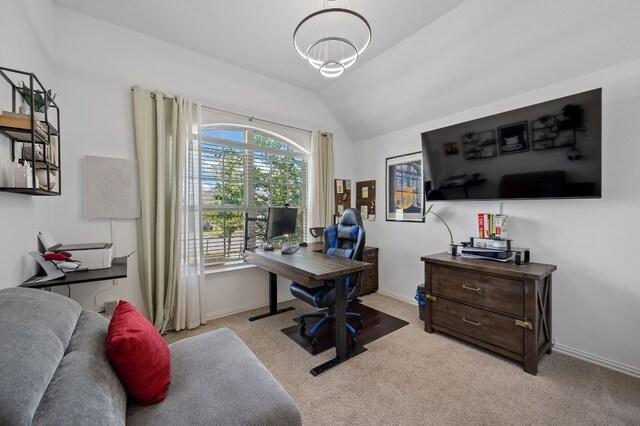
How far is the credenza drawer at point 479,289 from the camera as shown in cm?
218

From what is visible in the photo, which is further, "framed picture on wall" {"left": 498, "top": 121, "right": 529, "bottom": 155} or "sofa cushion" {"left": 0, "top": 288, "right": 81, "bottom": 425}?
"framed picture on wall" {"left": 498, "top": 121, "right": 529, "bottom": 155}

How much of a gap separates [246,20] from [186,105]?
1.07 meters

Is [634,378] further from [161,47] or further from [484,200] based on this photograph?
[161,47]

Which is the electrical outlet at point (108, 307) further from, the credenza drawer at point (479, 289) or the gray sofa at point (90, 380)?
the credenza drawer at point (479, 289)

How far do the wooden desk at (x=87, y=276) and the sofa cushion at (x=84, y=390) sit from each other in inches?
31.0

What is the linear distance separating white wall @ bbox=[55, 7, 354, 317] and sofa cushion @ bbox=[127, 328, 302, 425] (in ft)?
5.77

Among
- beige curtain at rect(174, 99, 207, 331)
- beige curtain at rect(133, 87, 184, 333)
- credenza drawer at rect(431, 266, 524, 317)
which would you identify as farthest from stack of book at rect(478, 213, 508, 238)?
beige curtain at rect(133, 87, 184, 333)

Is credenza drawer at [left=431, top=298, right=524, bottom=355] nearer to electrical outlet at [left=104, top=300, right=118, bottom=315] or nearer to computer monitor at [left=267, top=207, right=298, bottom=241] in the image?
computer monitor at [left=267, top=207, right=298, bottom=241]

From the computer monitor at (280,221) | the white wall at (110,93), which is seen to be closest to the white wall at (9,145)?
the white wall at (110,93)

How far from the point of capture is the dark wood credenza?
2102 millimetres

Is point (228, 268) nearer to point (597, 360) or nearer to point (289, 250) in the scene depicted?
point (289, 250)

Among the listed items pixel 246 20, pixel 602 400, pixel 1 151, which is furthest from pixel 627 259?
pixel 1 151

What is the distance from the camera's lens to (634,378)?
79.1 inches

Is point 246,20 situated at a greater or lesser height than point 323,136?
greater
